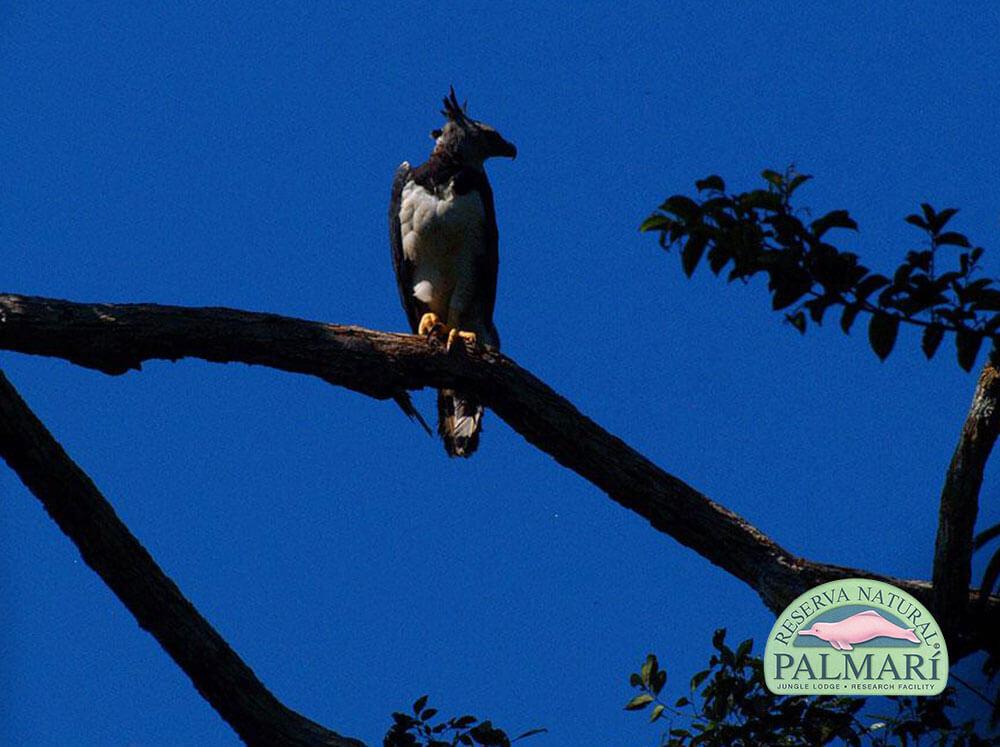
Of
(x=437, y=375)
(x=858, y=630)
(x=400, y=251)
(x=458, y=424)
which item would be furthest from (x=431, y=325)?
(x=858, y=630)

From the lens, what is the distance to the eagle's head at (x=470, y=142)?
16.0 ft

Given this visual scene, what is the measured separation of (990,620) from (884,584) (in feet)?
0.96

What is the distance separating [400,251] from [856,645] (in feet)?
8.00

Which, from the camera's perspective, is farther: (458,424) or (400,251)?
(400,251)

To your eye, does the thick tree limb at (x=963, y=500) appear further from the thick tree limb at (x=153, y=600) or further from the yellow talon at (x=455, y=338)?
the thick tree limb at (x=153, y=600)

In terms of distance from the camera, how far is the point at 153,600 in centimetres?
315

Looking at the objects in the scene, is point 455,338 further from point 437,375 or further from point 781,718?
point 781,718

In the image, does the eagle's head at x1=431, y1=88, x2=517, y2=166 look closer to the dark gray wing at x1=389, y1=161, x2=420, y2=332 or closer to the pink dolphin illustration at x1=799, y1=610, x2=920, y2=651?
the dark gray wing at x1=389, y1=161, x2=420, y2=332

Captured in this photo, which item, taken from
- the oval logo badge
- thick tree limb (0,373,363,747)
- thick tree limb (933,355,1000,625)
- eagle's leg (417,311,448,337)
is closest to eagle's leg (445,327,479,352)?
eagle's leg (417,311,448,337)

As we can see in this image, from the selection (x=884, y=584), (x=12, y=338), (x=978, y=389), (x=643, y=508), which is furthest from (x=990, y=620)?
(x=12, y=338)

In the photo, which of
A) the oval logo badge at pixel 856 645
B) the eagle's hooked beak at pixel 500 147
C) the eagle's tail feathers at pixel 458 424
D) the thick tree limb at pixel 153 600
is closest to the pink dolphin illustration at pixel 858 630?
the oval logo badge at pixel 856 645

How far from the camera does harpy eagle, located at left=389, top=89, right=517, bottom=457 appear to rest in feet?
15.2

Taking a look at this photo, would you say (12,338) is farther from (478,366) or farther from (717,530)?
(717,530)

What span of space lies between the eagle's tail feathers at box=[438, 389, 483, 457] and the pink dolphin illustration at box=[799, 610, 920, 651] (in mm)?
1575
